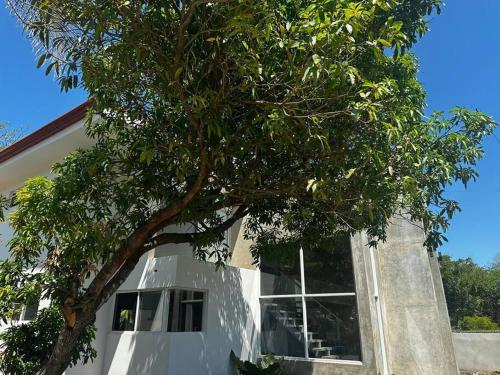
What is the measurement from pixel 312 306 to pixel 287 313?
81cm

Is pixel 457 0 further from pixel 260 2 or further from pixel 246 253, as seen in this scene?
pixel 246 253

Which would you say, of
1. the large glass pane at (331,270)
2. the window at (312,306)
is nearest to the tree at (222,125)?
the large glass pane at (331,270)

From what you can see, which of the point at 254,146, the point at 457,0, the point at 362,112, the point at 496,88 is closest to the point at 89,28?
the point at 254,146

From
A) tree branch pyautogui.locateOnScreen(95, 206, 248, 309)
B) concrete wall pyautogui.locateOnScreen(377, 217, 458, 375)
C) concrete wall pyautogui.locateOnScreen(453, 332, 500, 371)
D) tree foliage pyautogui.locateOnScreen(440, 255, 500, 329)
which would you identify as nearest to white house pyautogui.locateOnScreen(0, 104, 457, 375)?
concrete wall pyautogui.locateOnScreen(377, 217, 458, 375)

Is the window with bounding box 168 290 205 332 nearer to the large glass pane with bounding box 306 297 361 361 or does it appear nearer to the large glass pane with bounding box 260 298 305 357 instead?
the large glass pane with bounding box 260 298 305 357

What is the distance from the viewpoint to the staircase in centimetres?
913

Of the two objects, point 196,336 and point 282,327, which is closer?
point 196,336

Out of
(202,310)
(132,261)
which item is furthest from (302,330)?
(132,261)

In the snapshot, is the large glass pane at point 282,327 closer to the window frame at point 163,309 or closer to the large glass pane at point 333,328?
the large glass pane at point 333,328

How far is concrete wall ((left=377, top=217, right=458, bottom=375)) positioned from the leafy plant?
2.60m

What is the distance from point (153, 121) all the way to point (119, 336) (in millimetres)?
6003

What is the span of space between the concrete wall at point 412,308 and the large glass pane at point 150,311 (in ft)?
17.9

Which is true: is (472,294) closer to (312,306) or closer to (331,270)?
(331,270)

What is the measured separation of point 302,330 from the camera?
9648 millimetres
